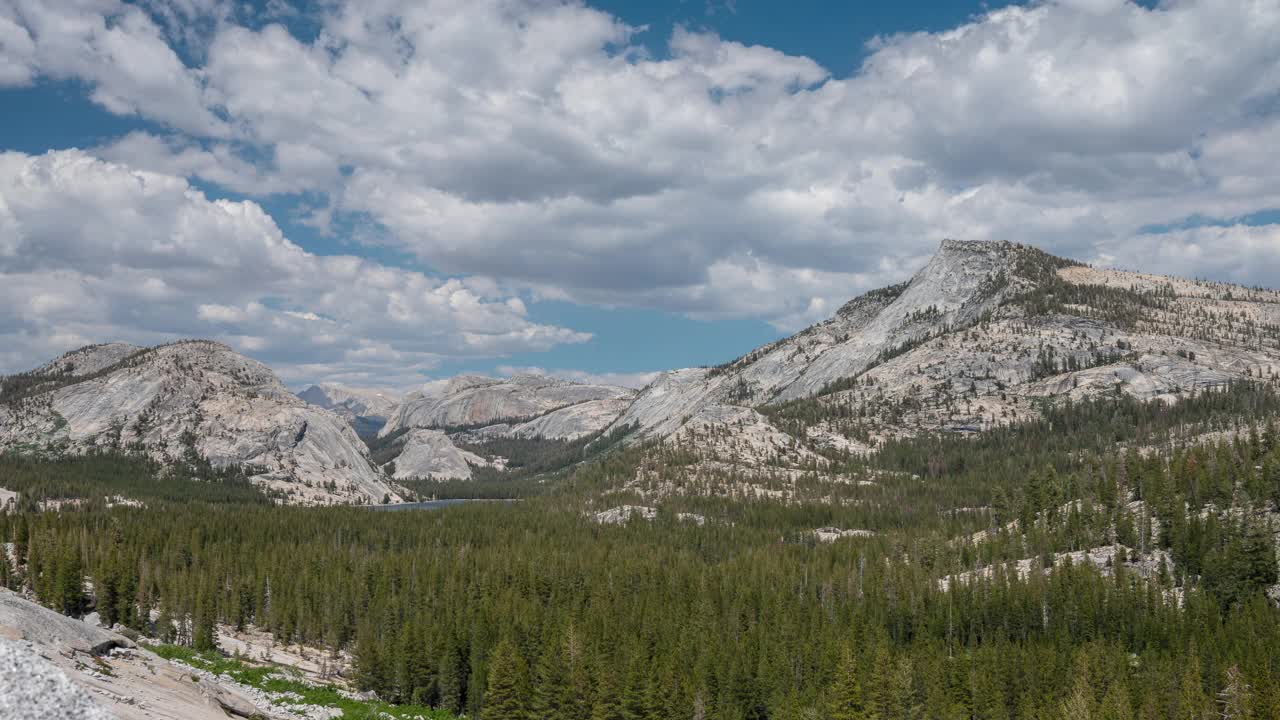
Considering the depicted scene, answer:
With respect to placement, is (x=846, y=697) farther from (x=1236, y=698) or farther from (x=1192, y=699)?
(x=1236, y=698)

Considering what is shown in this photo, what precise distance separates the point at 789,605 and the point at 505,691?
2362 inches

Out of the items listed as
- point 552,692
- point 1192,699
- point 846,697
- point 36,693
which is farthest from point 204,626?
point 1192,699

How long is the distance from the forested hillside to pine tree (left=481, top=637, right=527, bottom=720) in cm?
28

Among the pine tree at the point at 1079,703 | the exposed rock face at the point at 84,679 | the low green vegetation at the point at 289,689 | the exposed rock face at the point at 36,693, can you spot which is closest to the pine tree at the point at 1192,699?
the pine tree at the point at 1079,703

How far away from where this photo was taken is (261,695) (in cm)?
6800

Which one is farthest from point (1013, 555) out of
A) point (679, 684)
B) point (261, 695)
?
point (261, 695)

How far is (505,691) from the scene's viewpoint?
8975 cm

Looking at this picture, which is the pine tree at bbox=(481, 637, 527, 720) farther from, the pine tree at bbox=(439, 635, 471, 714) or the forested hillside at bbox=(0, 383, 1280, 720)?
the pine tree at bbox=(439, 635, 471, 714)

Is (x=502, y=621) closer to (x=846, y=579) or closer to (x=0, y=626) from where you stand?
(x=846, y=579)

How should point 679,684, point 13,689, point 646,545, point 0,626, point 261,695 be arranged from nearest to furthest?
point 13,689, point 0,626, point 261,695, point 679,684, point 646,545

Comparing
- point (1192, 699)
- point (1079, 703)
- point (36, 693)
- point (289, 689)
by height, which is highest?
point (36, 693)

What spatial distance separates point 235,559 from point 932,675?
132028mm

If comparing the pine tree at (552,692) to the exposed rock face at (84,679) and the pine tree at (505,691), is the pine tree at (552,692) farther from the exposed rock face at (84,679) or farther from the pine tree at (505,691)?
the exposed rock face at (84,679)

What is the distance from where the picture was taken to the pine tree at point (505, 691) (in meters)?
88.4
